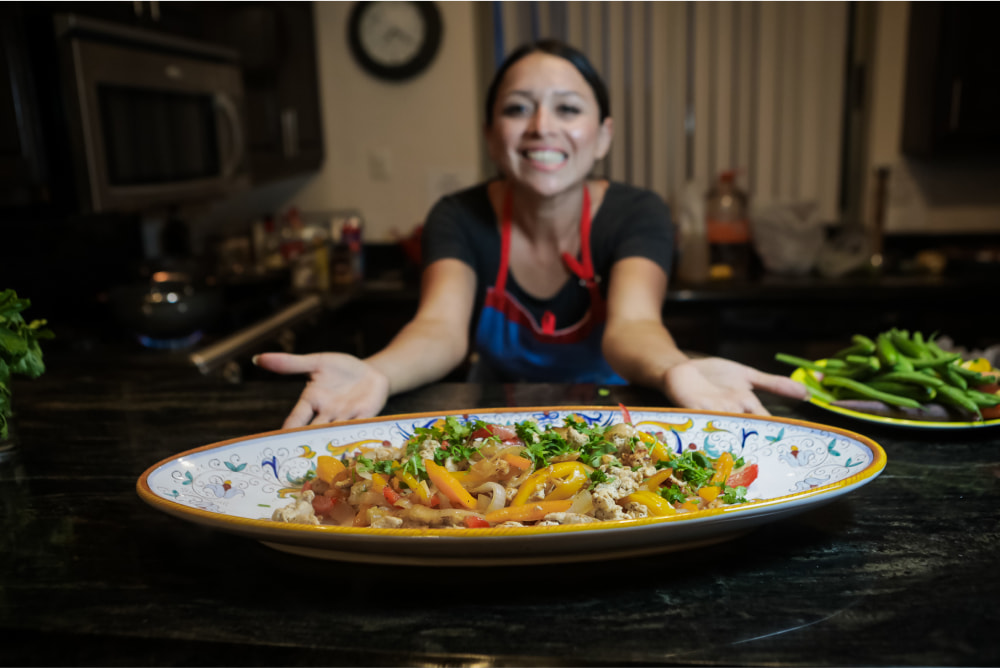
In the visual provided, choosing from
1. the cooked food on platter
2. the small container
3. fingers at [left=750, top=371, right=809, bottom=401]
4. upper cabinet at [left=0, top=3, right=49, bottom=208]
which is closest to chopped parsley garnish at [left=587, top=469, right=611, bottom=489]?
the cooked food on platter

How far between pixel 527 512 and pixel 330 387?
18.8 inches

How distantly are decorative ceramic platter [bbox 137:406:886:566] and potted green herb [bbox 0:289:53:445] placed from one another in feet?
0.94

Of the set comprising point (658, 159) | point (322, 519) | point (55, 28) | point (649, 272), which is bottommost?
point (322, 519)

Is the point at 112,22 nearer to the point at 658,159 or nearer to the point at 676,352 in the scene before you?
the point at 676,352

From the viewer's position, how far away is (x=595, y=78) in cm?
183

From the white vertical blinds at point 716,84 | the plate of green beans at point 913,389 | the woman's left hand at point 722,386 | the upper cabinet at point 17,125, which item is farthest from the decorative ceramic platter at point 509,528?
the white vertical blinds at point 716,84

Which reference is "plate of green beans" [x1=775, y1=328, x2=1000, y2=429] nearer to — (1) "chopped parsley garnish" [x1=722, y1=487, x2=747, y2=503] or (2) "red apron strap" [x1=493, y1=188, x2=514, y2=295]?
(1) "chopped parsley garnish" [x1=722, y1=487, x2=747, y2=503]

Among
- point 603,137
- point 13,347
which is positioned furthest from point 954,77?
point 13,347

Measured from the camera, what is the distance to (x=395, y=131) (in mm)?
3818

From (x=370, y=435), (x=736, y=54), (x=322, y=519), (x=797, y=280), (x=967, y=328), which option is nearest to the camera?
(x=322, y=519)

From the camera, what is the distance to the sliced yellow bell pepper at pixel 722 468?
0.82m

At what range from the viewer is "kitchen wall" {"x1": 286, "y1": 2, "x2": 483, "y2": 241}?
12.2ft

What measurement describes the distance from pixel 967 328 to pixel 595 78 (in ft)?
6.70

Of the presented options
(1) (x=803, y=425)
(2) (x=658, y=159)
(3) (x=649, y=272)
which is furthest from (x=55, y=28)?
(2) (x=658, y=159)
